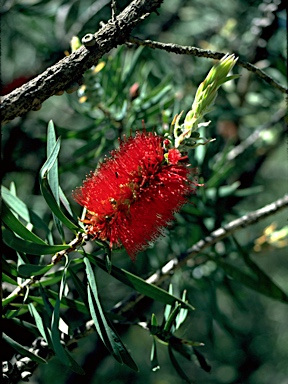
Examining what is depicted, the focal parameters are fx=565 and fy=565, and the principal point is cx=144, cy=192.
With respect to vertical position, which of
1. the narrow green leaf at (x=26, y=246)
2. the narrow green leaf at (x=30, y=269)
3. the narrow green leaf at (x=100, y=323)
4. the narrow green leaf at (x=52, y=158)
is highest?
the narrow green leaf at (x=52, y=158)

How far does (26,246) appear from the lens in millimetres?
606

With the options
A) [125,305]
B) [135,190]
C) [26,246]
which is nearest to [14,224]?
[26,246]

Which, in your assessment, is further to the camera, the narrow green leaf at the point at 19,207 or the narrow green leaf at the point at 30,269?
the narrow green leaf at the point at 19,207

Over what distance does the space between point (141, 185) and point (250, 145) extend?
68 centimetres

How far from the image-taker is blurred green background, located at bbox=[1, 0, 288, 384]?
1044 mm

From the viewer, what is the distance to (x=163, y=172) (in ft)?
2.03

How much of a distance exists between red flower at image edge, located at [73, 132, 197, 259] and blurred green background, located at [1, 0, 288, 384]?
139 mm

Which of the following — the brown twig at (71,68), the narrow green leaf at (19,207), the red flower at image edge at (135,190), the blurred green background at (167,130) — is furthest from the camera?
the blurred green background at (167,130)

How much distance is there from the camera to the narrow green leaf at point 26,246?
0.60 m

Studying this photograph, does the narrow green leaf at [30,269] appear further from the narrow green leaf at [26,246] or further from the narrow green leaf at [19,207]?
the narrow green leaf at [19,207]

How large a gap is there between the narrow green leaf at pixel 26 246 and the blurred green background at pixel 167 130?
182mm

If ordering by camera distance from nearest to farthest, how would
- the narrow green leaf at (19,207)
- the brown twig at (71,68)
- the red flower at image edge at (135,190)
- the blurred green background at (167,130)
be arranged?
the brown twig at (71,68) → the red flower at image edge at (135,190) → the narrow green leaf at (19,207) → the blurred green background at (167,130)

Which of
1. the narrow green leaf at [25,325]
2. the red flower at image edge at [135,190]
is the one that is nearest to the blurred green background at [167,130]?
the narrow green leaf at [25,325]

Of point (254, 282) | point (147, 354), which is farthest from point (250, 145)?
point (147, 354)
